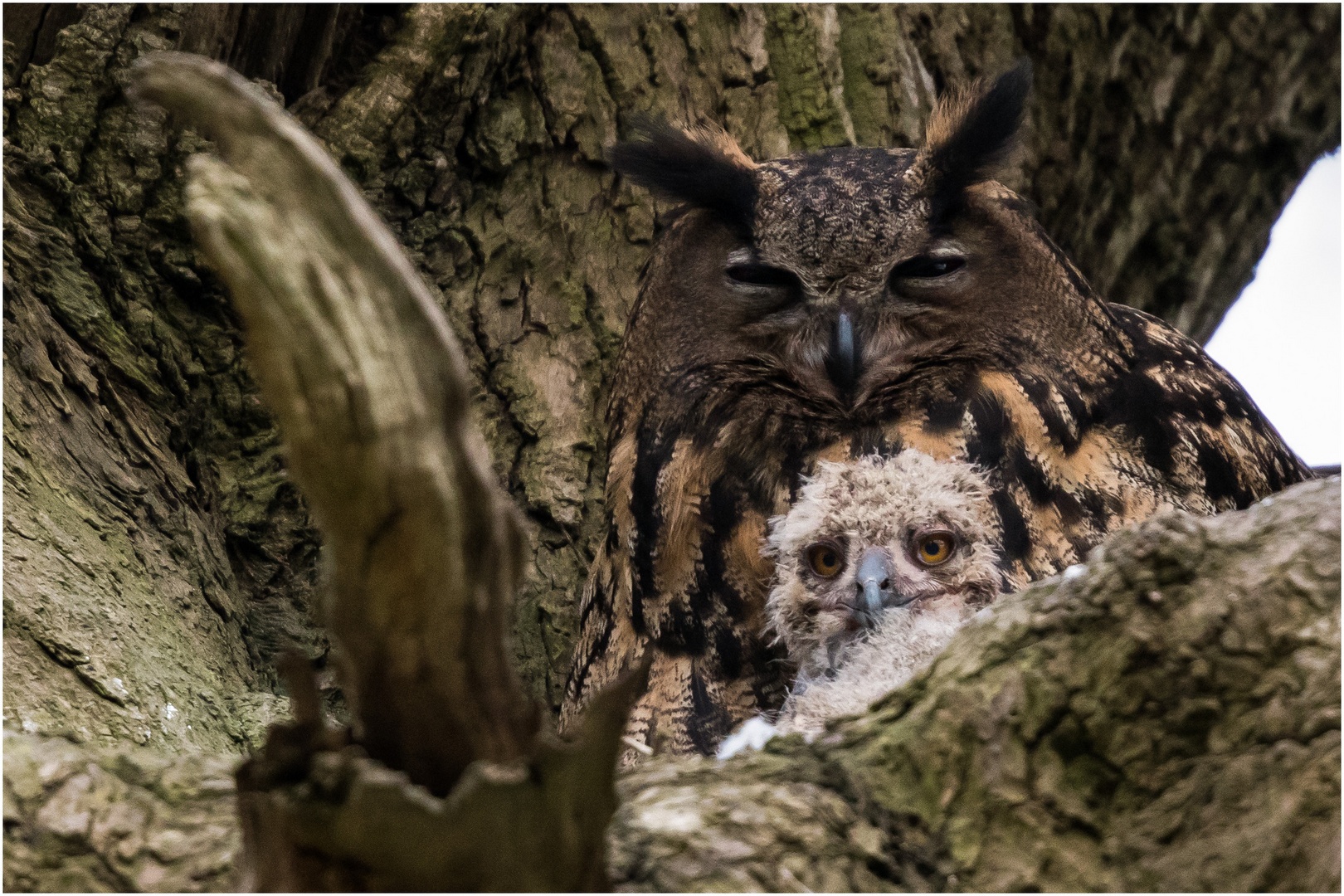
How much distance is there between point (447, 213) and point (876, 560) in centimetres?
119

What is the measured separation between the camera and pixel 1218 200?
140 inches

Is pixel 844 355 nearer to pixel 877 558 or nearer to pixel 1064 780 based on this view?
pixel 877 558

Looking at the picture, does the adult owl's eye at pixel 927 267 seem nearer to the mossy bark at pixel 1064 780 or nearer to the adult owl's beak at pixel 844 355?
the adult owl's beak at pixel 844 355

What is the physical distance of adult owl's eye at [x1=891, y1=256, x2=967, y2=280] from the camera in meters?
2.07

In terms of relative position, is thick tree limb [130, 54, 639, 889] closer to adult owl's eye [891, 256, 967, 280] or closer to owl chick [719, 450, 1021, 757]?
owl chick [719, 450, 1021, 757]

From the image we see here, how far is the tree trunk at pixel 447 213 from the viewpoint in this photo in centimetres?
190

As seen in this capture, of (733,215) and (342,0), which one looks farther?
(342,0)

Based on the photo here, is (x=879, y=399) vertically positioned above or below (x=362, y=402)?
above

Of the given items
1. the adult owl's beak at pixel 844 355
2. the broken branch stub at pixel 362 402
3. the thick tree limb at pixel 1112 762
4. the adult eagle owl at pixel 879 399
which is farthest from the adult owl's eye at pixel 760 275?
the broken branch stub at pixel 362 402

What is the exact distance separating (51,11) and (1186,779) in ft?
7.00

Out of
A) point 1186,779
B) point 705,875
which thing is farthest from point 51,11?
point 1186,779

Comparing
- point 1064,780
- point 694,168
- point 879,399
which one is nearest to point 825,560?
point 879,399

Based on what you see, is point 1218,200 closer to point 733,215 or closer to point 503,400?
point 733,215

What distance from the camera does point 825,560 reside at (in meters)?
2.02
